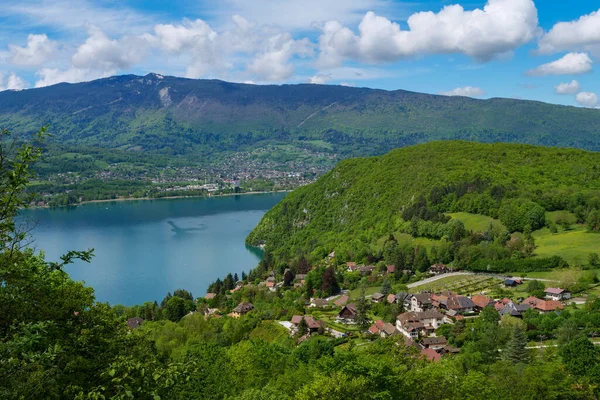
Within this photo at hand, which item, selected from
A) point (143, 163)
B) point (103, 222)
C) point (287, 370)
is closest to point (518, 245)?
point (287, 370)

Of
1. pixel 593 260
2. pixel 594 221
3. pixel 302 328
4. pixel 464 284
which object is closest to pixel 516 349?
pixel 302 328

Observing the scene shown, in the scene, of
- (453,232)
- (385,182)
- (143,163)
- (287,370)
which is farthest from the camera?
(143,163)

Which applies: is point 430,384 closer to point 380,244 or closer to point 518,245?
point 518,245

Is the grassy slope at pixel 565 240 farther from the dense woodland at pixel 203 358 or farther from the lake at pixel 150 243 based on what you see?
the lake at pixel 150 243

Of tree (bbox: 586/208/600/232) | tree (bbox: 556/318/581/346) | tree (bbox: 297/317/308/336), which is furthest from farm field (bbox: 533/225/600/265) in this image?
tree (bbox: 297/317/308/336)

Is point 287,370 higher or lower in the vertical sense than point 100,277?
higher
